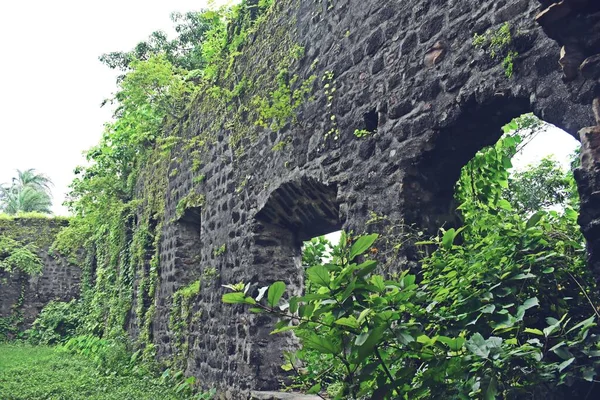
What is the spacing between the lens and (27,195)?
40750mm

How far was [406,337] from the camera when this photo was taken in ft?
7.57

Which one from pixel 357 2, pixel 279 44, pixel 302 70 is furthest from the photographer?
pixel 279 44

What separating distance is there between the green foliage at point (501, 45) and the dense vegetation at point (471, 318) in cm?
87

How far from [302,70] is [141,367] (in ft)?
19.1

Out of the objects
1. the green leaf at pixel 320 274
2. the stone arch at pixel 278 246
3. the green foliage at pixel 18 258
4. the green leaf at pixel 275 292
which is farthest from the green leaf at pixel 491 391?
the green foliage at pixel 18 258

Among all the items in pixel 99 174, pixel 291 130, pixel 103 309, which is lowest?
pixel 103 309

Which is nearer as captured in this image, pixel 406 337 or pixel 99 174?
pixel 406 337

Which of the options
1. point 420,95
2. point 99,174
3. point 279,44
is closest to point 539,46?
point 420,95

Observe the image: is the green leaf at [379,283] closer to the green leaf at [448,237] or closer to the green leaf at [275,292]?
the green leaf at [275,292]

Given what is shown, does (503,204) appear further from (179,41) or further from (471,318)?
(179,41)

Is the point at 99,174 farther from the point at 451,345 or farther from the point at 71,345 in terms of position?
the point at 451,345

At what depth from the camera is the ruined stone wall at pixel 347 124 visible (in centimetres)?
315

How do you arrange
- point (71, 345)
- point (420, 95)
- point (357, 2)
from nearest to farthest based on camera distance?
point (420, 95)
point (357, 2)
point (71, 345)

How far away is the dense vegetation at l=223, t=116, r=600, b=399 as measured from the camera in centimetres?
229
